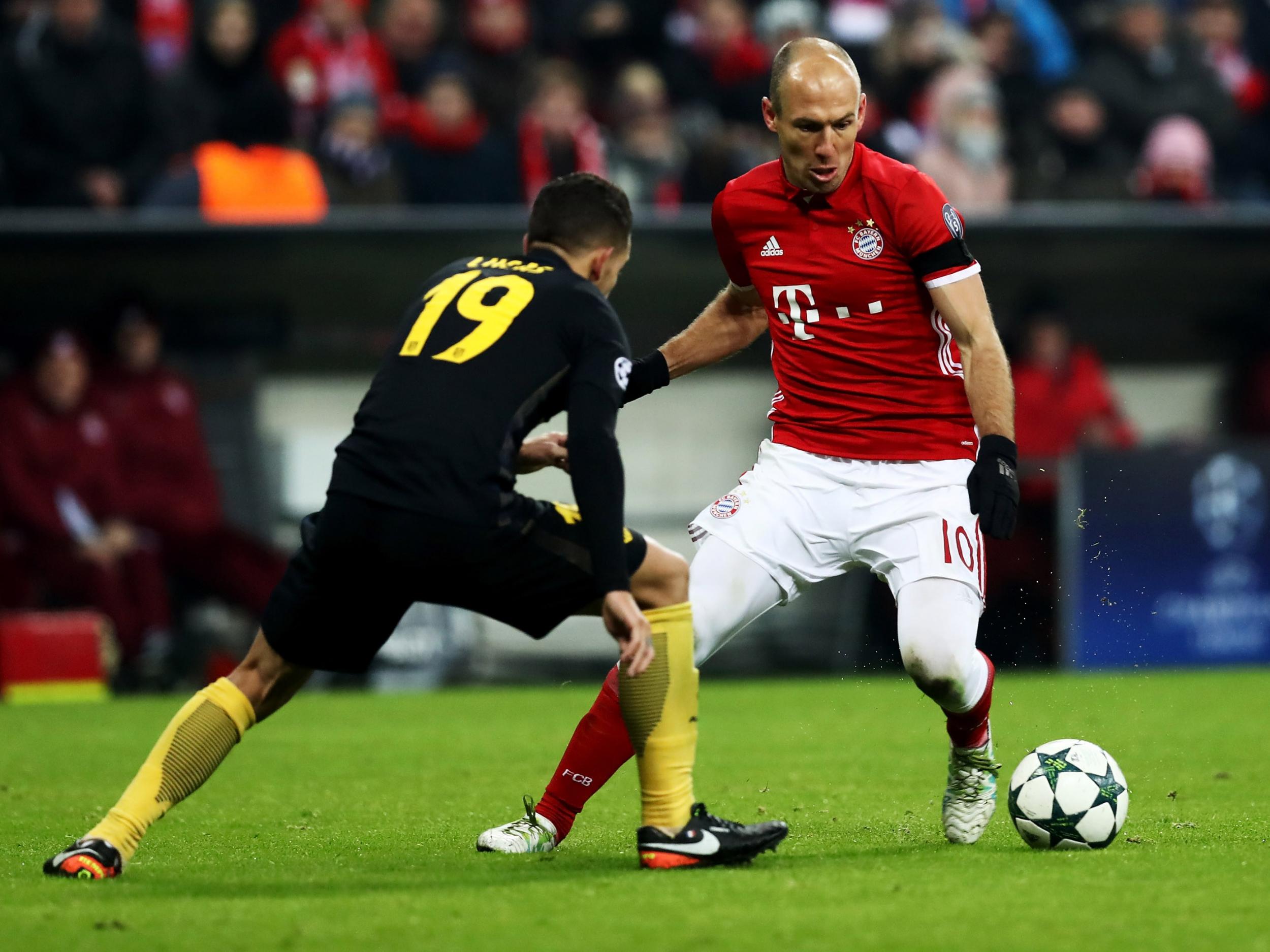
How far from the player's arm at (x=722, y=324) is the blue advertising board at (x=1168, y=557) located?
6.84 m

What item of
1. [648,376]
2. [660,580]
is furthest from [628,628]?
[648,376]

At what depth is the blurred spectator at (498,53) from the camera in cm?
1409

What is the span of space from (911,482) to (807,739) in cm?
324

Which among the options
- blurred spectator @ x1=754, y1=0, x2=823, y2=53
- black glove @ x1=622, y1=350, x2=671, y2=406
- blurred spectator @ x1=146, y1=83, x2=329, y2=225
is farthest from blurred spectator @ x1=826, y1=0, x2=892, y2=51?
black glove @ x1=622, y1=350, x2=671, y2=406

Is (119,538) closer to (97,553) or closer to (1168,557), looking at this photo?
(97,553)

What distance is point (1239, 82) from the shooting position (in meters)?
15.8

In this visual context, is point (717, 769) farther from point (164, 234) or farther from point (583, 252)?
point (164, 234)

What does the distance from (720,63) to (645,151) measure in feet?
5.63

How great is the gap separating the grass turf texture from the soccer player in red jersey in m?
0.51

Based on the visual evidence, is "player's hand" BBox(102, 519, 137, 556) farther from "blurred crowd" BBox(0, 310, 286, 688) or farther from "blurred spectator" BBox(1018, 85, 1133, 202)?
"blurred spectator" BBox(1018, 85, 1133, 202)

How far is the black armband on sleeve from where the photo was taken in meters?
5.62

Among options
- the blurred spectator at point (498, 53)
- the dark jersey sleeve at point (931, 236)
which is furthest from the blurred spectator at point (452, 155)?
the dark jersey sleeve at point (931, 236)

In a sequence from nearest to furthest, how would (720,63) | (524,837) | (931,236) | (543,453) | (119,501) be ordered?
(543,453) → (524,837) → (931,236) → (119,501) → (720,63)

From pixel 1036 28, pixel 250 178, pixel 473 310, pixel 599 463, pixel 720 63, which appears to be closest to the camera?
pixel 599 463
